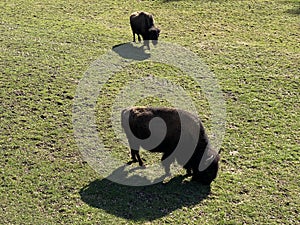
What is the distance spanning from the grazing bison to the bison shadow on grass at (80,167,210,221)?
35cm

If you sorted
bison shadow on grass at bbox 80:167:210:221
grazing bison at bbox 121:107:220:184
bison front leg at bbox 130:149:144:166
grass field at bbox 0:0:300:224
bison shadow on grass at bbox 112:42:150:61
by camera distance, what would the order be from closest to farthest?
bison shadow on grass at bbox 80:167:210:221
grass field at bbox 0:0:300:224
grazing bison at bbox 121:107:220:184
bison front leg at bbox 130:149:144:166
bison shadow on grass at bbox 112:42:150:61

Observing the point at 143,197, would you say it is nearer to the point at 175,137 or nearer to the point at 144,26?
the point at 175,137

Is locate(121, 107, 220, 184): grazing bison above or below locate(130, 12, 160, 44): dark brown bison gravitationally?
below

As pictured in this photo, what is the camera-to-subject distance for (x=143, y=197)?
348 inches

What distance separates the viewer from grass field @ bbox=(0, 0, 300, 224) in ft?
28.3

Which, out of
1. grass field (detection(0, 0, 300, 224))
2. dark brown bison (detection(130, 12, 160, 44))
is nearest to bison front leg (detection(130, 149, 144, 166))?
grass field (detection(0, 0, 300, 224))

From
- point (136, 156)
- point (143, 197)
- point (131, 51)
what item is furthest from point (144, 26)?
→ point (143, 197)

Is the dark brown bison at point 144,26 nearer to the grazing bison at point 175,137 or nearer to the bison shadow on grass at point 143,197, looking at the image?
the grazing bison at point 175,137

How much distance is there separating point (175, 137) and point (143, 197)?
1.35 metres

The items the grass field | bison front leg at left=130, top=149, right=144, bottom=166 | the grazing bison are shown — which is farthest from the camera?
bison front leg at left=130, top=149, right=144, bottom=166

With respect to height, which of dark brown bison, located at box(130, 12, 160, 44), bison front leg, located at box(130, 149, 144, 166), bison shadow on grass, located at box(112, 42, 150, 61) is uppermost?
dark brown bison, located at box(130, 12, 160, 44)

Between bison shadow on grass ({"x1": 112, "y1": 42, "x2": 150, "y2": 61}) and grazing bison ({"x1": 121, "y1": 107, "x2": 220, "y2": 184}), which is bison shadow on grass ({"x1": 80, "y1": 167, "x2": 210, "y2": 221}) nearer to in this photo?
grazing bison ({"x1": 121, "y1": 107, "x2": 220, "y2": 184})

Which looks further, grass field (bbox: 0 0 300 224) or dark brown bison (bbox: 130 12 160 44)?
dark brown bison (bbox: 130 12 160 44)

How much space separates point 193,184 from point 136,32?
7.49 meters
